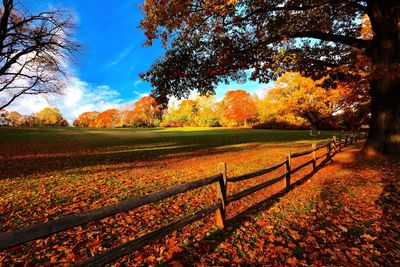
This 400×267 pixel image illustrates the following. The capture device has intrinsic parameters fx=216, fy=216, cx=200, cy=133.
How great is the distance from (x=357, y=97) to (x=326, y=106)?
2094cm

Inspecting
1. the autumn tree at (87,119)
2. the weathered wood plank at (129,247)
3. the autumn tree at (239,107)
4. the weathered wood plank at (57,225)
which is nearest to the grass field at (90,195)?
the weathered wood plank at (129,247)

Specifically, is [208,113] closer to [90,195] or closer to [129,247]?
[90,195]

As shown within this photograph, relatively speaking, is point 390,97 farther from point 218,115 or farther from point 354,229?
point 218,115

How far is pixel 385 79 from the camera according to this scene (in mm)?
12227

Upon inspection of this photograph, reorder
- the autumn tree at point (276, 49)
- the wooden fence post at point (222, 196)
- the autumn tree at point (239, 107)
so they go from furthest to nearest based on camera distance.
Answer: the autumn tree at point (239, 107) < the autumn tree at point (276, 49) < the wooden fence post at point (222, 196)

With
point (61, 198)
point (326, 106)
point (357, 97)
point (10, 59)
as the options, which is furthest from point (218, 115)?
point (61, 198)

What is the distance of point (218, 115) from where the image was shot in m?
83.9

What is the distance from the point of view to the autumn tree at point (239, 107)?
2992 inches

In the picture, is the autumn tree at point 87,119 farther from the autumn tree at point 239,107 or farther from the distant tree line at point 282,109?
the autumn tree at point 239,107

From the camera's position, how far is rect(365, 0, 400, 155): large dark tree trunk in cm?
1096

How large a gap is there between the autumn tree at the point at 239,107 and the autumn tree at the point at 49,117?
9493 cm

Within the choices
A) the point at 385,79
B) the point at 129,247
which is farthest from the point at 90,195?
the point at 385,79

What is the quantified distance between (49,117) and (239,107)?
103m

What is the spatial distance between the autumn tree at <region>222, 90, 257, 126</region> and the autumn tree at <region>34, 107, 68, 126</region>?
94.9 meters
